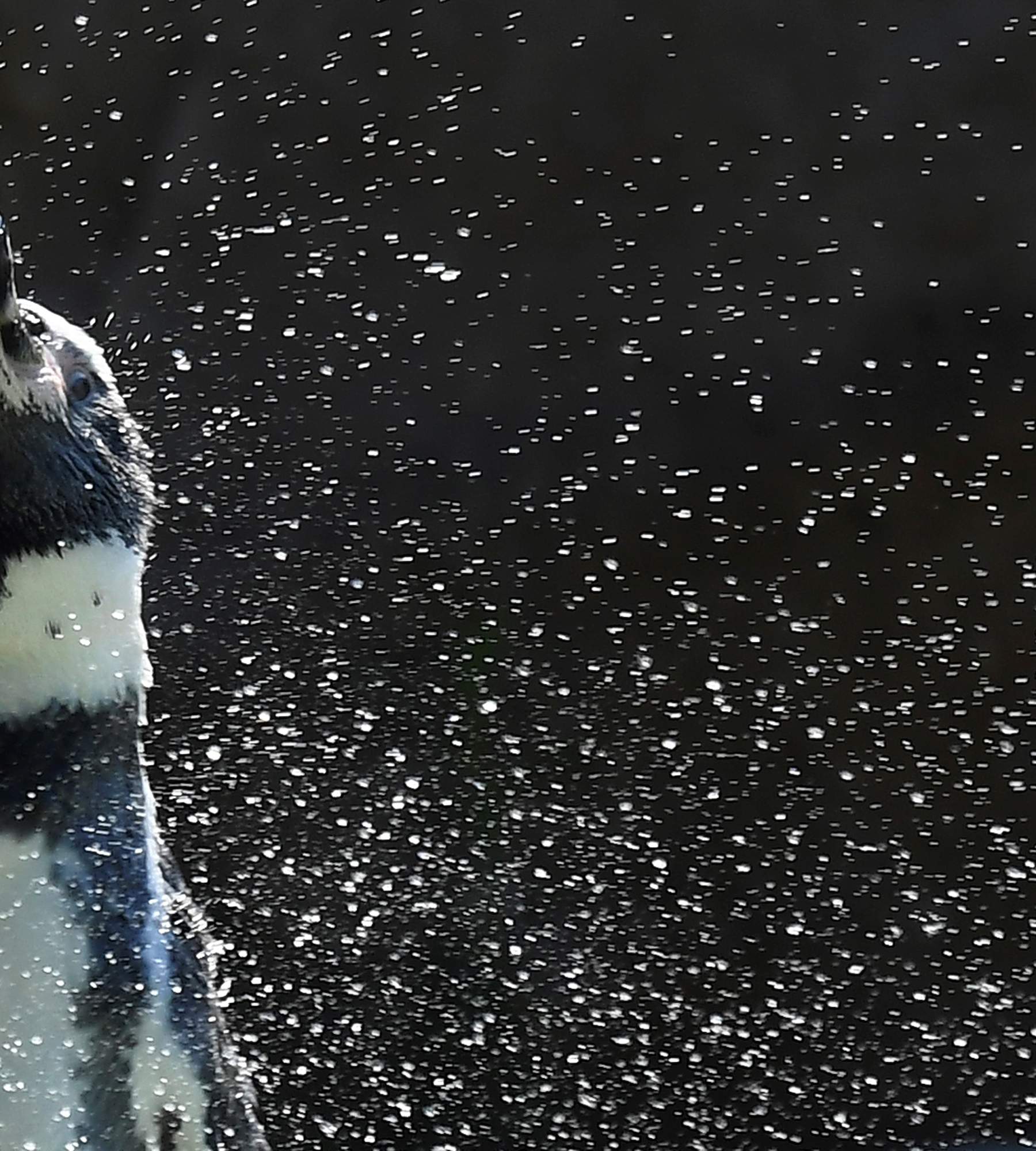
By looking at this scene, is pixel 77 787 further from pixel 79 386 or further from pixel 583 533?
pixel 583 533

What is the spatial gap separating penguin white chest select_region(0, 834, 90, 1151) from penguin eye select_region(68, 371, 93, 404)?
0.22 meters

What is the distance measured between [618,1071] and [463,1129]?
0.18m

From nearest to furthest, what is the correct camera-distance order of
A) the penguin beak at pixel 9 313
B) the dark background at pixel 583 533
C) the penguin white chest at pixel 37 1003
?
the penguin beak at pixel 9 313 → the penguin white chest at pixel 37 1003 → the dark background at pixel 583 533

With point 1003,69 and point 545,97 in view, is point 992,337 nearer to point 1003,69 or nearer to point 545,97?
point 1003,69

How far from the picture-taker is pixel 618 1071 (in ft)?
6.12

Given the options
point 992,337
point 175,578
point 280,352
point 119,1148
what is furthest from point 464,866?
point 119,1148

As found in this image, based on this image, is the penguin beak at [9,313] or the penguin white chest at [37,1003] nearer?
the penguin beak at [9,313]

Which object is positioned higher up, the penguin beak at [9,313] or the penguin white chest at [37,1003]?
the penguin beak at [9,313]

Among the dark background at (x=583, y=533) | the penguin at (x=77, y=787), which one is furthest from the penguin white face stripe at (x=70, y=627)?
the dark background at (x=583, y=533)

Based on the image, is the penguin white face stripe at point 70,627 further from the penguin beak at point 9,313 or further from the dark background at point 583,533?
the dark background at point 583,533

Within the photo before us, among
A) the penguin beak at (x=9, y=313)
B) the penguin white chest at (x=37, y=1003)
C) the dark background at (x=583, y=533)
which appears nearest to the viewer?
the penguin beak at (x=9, y=313)

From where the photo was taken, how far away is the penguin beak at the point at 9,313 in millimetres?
723

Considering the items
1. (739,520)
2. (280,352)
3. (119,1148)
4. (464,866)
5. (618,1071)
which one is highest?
(119,1148)

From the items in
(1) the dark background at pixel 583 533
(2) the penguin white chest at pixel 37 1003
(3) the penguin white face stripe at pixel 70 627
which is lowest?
(1) the dark background at pixel 583 533
